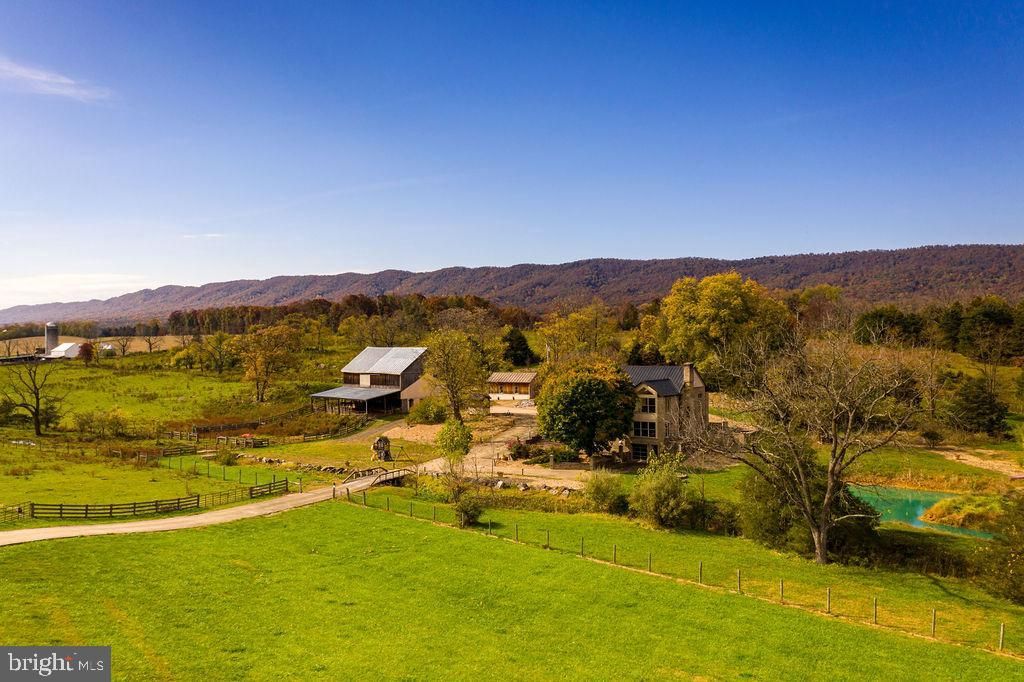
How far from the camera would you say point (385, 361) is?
74.2 m

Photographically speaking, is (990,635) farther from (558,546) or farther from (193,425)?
(193,425)

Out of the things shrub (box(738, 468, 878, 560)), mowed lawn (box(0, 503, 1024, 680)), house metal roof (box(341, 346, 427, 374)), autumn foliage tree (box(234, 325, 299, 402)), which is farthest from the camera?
autumn foliage tree (box(234, 325, 299, 402))

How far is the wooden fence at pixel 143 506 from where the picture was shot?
31391 millimetres

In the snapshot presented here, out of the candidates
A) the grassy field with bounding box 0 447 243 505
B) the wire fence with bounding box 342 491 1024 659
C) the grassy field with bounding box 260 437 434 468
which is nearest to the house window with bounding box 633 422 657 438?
the grassy field with bounding box 260 437 434 468

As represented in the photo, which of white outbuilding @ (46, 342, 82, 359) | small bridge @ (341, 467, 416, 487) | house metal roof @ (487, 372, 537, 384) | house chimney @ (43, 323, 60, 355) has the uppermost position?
house chimney @ (43, 323, 60, 355)

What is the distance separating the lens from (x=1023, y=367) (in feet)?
233

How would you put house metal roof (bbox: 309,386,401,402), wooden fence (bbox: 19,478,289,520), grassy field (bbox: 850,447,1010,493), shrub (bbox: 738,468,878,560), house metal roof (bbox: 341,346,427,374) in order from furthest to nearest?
house metal roof (bbox: 341,346,427,374), house metal roof (bbox: 309,386,401,402), grassy field (bbox: 850,447,1010,493), wooden fence (bbox: 19,478,289,520), shrub (bbox: 738,468,878,560)

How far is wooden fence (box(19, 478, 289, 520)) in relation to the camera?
3139 cm

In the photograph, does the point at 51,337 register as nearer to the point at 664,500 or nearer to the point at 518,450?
the point at 518,450

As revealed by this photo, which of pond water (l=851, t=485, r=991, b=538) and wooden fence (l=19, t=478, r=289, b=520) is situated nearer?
wooden fence (l=19, t=478, r=289, b=520)

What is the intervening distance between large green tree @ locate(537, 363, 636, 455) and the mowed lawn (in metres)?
17.8

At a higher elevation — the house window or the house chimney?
the house chimney

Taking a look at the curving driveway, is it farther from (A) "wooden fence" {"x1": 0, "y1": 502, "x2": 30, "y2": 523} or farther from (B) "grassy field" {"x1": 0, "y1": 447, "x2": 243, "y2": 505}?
(B) "grassy field" {"x1": 0, "y1": 447, "x2": 243, "y2": 505}

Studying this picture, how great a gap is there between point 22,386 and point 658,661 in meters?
83.0
